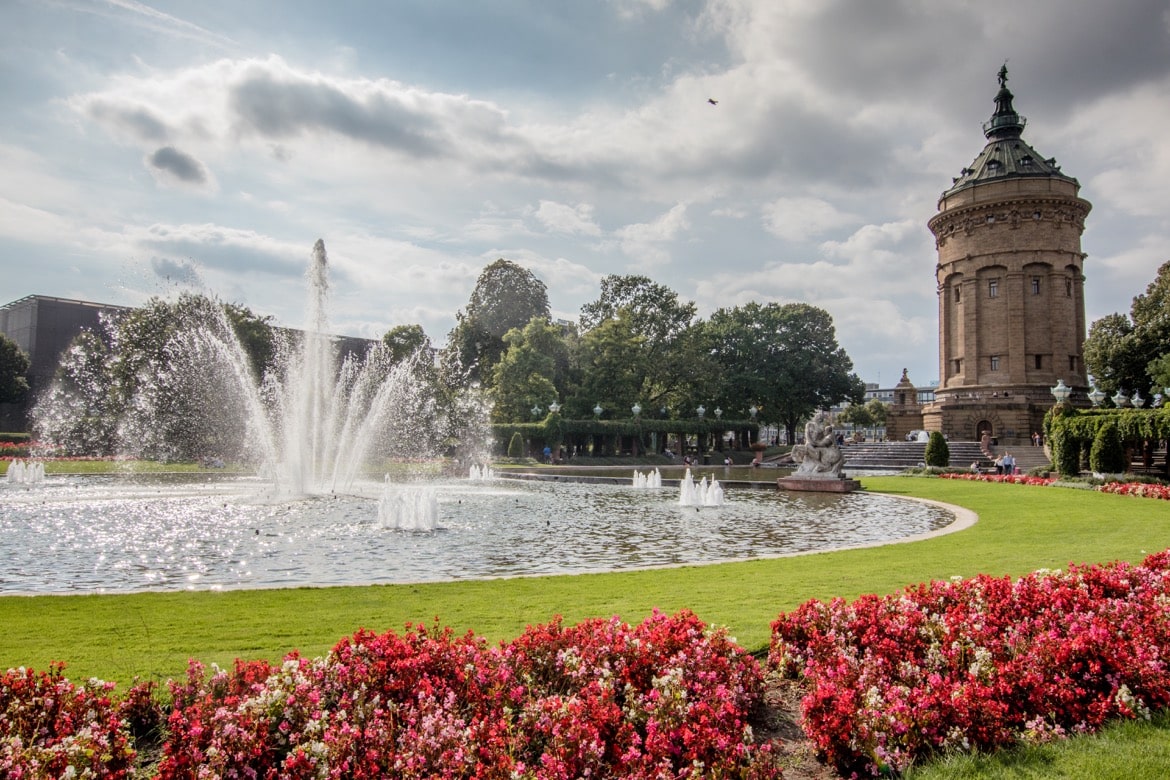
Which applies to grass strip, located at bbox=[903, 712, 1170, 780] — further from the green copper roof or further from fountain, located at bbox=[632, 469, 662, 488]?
the green copper roof

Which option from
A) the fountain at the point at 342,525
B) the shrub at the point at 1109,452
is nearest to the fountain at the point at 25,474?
the fountain at the point at 342,525

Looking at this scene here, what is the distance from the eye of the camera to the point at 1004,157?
57.5 meters

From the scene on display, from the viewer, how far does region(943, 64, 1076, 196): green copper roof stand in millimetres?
55875

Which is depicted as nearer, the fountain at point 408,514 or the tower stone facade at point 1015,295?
the fountain at point 408,514

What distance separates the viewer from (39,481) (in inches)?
1110

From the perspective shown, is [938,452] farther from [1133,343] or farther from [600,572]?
[600,572]

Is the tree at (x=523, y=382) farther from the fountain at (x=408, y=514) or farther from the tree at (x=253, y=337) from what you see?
the fountain at (x=408, y=514)

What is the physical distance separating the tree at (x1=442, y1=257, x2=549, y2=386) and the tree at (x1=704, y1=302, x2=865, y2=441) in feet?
60.1

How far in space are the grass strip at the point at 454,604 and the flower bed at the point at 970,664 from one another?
1040mm

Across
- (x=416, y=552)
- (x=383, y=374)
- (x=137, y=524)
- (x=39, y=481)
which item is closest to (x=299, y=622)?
(x=416, y=552)

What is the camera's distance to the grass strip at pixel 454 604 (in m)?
6.61

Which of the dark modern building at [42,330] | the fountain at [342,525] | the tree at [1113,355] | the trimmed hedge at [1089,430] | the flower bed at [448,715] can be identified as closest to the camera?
the flower bed at [448,715]

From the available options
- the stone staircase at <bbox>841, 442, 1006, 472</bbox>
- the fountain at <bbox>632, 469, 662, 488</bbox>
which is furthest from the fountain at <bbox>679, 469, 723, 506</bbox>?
the stone staircase at <bbox>841, 442, 1006, 472</bbox>

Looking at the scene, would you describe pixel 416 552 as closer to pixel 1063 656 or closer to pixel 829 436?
pixel 1063 656
